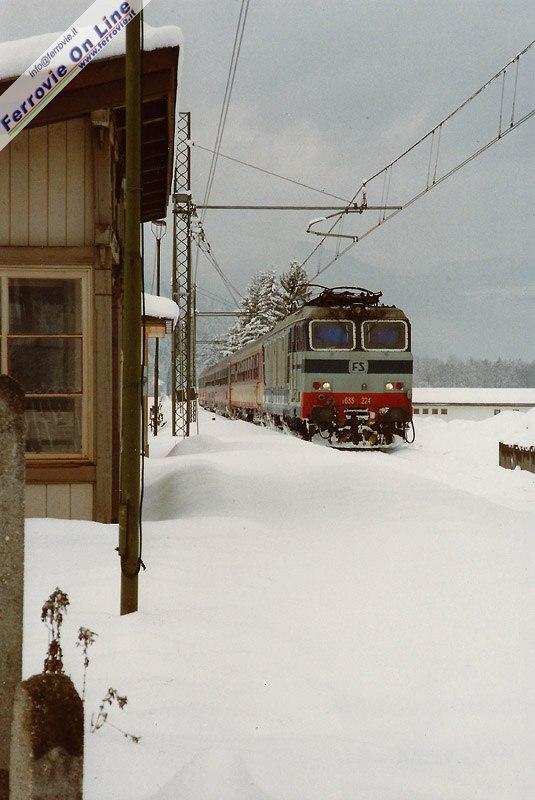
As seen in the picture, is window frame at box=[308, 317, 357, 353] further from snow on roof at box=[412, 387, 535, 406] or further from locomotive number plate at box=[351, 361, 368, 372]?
snow on roof at box=[412, 387, 535, 406]

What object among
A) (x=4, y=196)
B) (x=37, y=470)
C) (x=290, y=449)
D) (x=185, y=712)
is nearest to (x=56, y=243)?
(x=4, y=196)

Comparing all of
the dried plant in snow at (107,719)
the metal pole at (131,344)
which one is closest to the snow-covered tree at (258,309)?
the metal pole at (131,344)

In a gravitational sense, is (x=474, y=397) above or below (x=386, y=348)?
below

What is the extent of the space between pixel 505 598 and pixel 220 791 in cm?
346

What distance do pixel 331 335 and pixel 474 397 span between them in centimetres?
5207

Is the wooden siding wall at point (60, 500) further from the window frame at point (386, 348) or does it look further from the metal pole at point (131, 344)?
the window frame at point (386, 348)

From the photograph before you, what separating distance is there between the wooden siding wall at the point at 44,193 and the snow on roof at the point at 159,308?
499 centimetres

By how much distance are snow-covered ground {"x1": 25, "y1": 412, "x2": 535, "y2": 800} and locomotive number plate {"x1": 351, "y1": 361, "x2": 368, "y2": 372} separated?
10599 millimetres

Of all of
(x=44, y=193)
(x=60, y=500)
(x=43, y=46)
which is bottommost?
(x=60, y=500)

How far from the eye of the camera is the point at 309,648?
187 inches

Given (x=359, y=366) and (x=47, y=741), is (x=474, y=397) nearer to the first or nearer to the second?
(x=359, y=366)

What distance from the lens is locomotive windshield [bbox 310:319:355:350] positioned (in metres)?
19.6

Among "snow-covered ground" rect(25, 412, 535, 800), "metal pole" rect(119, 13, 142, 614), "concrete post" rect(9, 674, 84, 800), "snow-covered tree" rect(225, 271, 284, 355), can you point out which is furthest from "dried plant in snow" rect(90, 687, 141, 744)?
"snow-covered tree" rect(225, 271, 284, 355)

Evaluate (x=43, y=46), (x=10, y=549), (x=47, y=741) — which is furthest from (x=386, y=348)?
(x=47, y=741)
